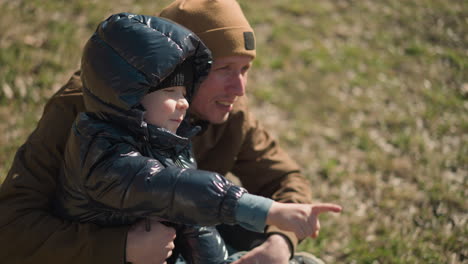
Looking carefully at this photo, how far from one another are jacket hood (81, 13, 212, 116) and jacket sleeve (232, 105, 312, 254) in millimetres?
1076

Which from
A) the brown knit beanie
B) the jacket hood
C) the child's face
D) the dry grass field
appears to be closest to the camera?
the jacket hood

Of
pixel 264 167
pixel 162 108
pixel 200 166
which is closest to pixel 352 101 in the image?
pixel 264 167

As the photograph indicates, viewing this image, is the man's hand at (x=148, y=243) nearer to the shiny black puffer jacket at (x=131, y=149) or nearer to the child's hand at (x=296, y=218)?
the shiny black puffer jacket at (x=131, y=149)

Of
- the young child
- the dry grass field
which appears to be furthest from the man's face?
the dry grass field

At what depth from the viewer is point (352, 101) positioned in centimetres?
619

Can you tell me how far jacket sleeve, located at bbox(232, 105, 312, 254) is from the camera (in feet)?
10.1

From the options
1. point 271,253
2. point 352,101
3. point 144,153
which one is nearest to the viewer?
point 144,153

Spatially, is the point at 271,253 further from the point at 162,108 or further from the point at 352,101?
the point at 352,101

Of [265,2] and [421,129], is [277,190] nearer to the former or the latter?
[421,129]

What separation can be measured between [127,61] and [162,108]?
10.1 inches

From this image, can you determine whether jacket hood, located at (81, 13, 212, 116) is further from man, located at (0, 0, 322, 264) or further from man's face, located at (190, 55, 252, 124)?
man's face, located at (190, 55, 252, 124)

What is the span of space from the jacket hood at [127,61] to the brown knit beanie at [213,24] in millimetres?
599

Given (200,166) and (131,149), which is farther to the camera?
(200,166)

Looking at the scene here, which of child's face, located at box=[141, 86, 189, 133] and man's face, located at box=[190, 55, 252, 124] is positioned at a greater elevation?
child's face, located at box=[141, 86, 189, 133]
